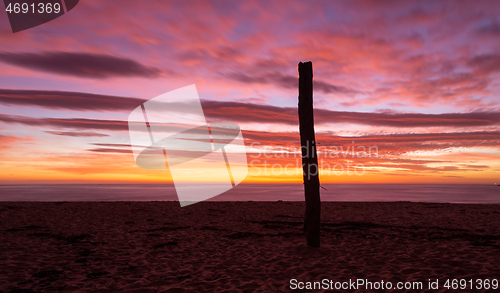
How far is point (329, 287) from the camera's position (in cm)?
539

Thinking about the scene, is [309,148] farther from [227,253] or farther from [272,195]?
[272,195]

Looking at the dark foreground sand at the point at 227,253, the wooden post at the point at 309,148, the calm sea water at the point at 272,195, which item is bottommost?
the calm sea water at the point at 272,195

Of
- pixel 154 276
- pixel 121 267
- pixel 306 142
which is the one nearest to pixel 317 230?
pixel 306 142

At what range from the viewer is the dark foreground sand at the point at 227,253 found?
18.8ft

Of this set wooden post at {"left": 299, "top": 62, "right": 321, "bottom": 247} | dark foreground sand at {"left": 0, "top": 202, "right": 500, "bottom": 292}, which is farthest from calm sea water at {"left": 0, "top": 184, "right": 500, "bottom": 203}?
wooden post at {"left": 299, "top": 62, "right": 321, "bottom": 247}

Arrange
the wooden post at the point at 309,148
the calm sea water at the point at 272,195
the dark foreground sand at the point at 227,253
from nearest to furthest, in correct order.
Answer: the dark foreground sand at the point at 227,253 → the wooden post at the point at 309,148 → the calm sea water at the point at 272,195

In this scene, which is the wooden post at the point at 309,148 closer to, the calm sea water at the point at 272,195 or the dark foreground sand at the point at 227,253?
the dark foreground sand at the point at 227,253

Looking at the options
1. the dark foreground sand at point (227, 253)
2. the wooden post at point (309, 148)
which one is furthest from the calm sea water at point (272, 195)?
the wooden post at point (309, 148)

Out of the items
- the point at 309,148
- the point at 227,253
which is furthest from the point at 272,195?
the point at 309,148

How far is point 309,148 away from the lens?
7926mm

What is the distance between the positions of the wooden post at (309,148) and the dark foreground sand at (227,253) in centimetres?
102

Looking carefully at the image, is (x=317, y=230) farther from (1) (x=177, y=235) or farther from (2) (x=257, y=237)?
(1) (x=177, y=235)

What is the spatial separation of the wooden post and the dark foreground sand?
1.02 meters

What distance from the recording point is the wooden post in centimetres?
791
